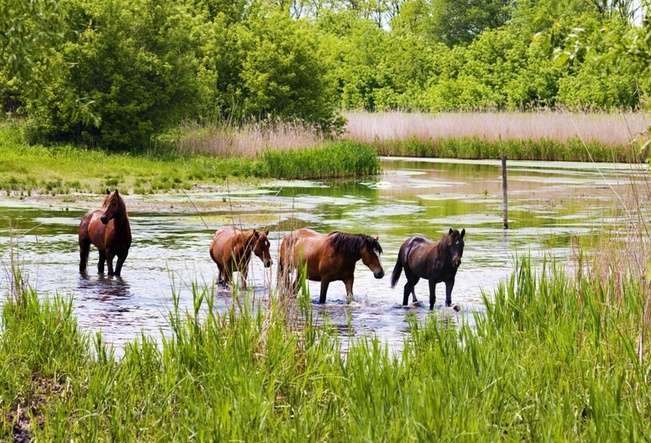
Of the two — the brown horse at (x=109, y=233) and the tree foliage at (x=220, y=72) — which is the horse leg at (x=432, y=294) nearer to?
the tree foliage at (x=220, y=72)

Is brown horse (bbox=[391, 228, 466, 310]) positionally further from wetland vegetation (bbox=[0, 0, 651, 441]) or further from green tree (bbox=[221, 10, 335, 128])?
green tree (bbox=[221, 10, 335, 128])

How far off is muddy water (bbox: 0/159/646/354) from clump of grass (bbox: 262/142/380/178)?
79 centimetres

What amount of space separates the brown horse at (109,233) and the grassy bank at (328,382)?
592cm

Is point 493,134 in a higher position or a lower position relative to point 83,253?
higher

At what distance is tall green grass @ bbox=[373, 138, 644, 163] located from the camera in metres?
42.9

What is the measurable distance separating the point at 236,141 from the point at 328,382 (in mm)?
Answer: 30809

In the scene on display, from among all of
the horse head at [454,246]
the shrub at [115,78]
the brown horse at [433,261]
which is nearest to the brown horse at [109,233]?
the brown horse at [433,261]

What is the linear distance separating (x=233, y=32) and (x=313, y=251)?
36.4m

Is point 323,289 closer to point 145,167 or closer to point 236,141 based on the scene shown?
point 145,167

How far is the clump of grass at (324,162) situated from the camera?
115 feet

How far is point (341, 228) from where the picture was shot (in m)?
21.8

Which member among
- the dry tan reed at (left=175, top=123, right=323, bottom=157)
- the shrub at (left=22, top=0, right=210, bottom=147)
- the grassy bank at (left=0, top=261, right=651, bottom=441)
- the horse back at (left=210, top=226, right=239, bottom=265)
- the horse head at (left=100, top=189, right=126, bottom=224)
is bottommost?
the grassy bank at (left=0, top=261, right=651, bottom=441)

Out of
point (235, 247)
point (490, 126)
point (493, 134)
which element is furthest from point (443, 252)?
point (490, 126)

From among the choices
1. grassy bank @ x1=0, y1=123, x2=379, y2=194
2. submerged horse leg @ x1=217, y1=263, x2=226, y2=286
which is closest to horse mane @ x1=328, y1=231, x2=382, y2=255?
submerged horse leg @ x1=217, y1=263, x2=226, y2=286
